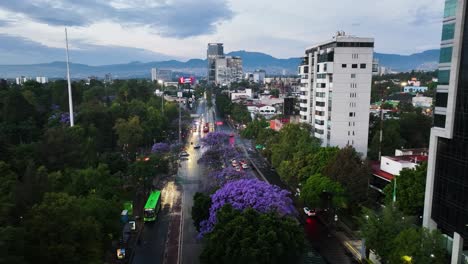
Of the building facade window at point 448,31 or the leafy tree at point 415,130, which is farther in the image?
the leafy tree at point 415,130

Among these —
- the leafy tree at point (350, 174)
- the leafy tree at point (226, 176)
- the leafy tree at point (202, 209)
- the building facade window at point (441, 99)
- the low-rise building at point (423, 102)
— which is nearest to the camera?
the building facade window at point (441, 99)

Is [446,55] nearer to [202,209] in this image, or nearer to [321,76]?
[202,209]

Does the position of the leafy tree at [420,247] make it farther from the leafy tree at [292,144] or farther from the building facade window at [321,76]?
the building facade window at [321,76]

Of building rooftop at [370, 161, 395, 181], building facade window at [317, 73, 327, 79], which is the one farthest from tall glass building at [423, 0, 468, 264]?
building facade window at [317, 73, 327, 79]

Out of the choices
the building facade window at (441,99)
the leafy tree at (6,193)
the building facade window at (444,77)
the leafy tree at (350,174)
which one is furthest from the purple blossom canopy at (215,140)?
the building facade window at (444,77)

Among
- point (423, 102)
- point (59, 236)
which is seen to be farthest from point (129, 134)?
point (423, 102)

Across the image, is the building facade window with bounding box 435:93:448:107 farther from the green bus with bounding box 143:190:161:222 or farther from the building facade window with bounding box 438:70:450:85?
the green bus with bounding box 143:190:161:222

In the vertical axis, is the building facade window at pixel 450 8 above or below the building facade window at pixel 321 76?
above
